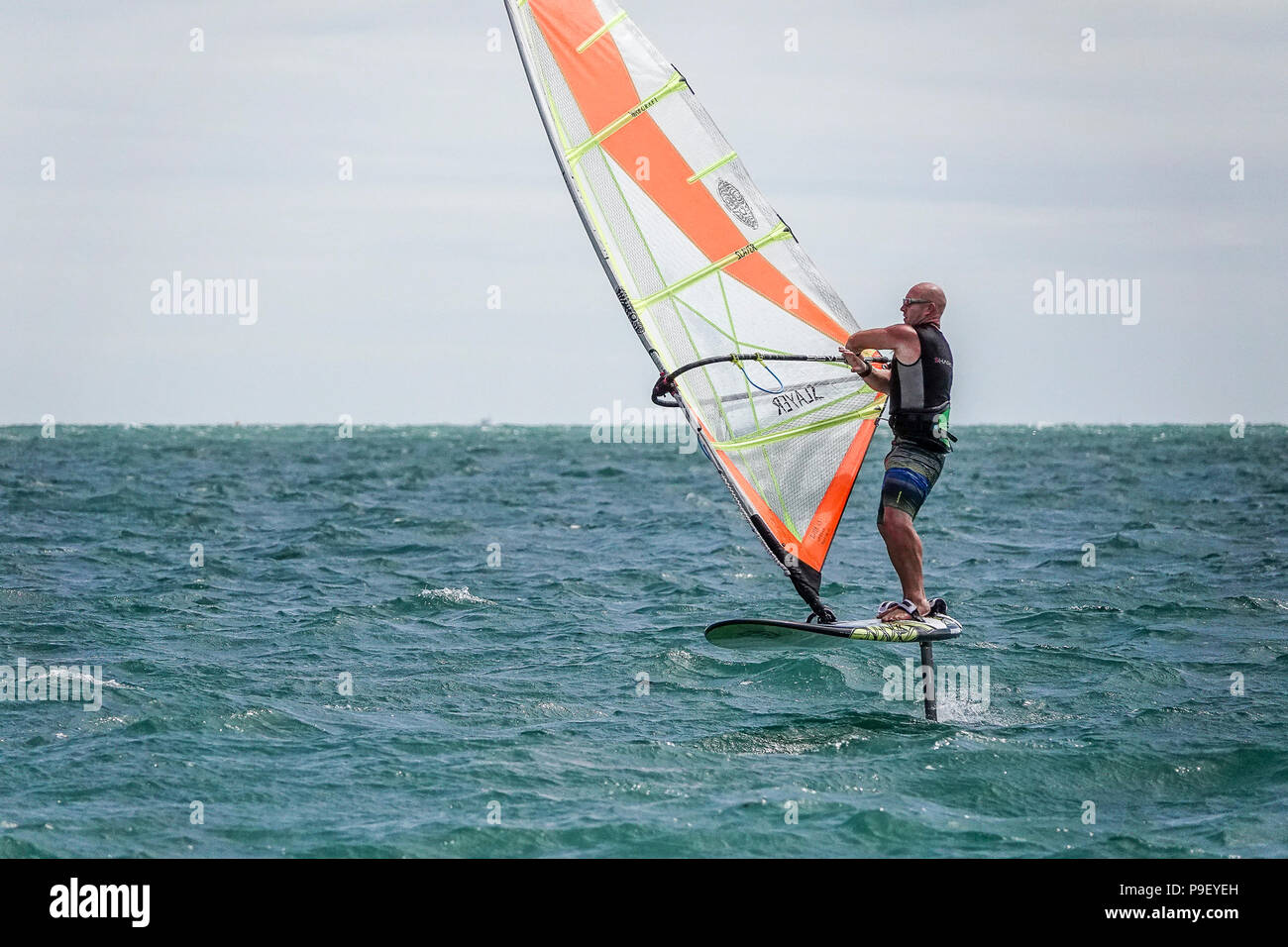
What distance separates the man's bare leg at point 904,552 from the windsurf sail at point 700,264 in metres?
0.69

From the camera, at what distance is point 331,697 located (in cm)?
1271

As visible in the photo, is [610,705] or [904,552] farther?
[610,705]

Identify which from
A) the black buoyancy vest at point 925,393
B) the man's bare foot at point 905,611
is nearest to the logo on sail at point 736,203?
the black buoyancy vest at point 925,393

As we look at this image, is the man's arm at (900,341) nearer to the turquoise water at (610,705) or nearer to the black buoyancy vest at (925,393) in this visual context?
the black buoyancy vest at (925,393)

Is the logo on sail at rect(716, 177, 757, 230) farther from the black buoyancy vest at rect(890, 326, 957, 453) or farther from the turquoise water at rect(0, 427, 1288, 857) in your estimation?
the turquoise water at rect(0, 427, 1288, 857)

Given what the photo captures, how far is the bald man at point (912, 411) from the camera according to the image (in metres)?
10.3

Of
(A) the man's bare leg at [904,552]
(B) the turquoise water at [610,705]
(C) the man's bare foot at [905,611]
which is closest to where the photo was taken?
(B) the turquoise water at [610,705]

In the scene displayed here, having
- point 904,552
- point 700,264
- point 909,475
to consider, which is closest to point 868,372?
point 909,475

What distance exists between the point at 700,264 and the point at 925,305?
1.80 meters

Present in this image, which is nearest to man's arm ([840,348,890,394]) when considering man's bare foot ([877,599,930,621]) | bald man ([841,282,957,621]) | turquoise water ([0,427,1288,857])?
bald man ([841,282,957,621])

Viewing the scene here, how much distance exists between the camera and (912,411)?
1045cm

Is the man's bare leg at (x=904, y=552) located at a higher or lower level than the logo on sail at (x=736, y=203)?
lower

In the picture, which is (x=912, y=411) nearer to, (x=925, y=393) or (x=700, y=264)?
(x=925, y=393)

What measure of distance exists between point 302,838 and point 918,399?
5132 mm
